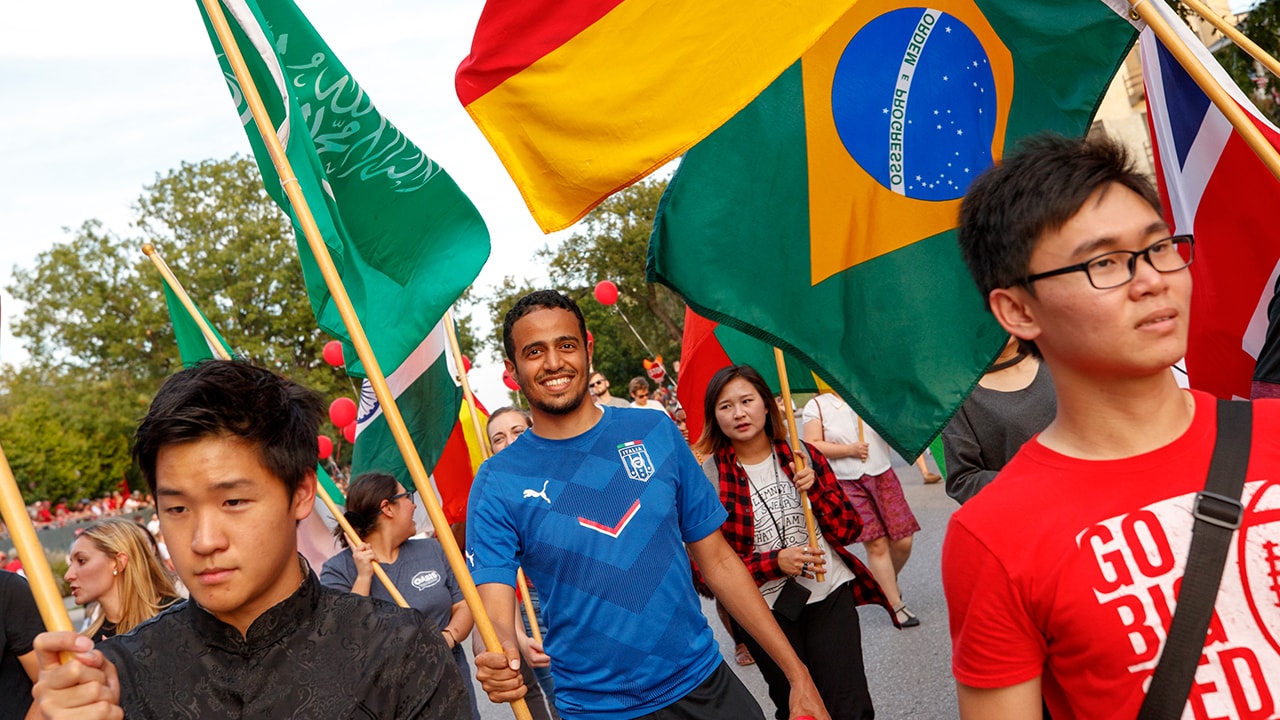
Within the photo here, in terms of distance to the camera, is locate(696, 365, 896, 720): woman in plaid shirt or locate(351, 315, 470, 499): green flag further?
locate(351, 315, 470, 499): green flag

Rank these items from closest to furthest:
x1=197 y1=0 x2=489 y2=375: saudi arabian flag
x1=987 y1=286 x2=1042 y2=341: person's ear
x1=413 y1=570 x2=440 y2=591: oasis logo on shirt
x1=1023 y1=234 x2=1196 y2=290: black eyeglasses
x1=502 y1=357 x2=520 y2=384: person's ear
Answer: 1. x1=1023 y1=234 x2=1196 y2=290: black eyeglasses
2. x1=987 y1=286 x2=1042 y2=341: person's ear
3. x1=502 y1=357 x2=520 y2=384: person's ear
4. x1=197 y1=0 x2=489 y2=375: saudi arabian flag
5. x1=413 y1=570 x2=440 y2=591: oasis logo on shirt

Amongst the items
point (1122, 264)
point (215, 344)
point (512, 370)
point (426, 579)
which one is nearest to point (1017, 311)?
point (1122, 264)

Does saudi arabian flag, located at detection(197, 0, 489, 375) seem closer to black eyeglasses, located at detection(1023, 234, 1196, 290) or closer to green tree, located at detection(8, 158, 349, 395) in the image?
black eyeglasses, located at detection(1023, 234, 1196, 290)

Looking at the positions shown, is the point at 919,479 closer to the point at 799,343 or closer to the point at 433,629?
the point at 799,343

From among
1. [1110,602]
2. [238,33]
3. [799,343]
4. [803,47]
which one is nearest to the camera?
[1110,602]

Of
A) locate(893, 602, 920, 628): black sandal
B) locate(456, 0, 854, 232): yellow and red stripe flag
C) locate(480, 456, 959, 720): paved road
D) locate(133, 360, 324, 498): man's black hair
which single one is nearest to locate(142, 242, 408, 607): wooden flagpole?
locate(456, 0, 854, 232): yellow and red stripe flag

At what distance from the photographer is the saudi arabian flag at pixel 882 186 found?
3740 millimetres

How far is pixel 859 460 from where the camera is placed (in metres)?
8.48

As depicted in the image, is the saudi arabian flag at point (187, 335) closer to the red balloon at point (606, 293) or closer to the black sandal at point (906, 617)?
the black sandal at point (906, 617)

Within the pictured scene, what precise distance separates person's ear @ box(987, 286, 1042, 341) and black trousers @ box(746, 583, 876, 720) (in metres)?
2.70

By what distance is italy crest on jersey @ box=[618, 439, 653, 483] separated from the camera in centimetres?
382

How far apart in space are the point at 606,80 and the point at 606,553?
1.48m

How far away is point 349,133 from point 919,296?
2519 mm

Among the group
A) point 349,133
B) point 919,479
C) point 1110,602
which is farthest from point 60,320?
point 1110,602
